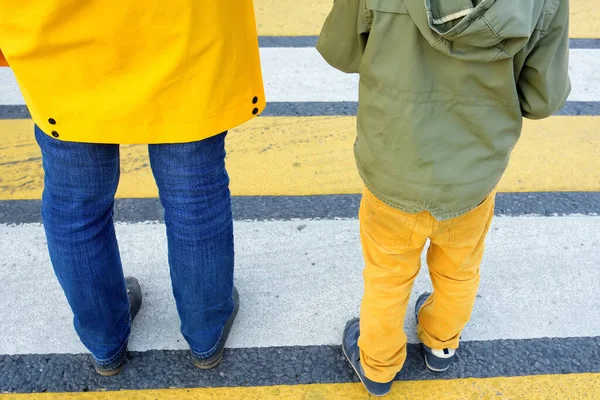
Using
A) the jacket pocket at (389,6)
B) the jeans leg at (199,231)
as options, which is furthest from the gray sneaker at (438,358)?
the jacket pocket at (389,6)

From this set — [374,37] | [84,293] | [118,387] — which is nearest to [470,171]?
[374,37]

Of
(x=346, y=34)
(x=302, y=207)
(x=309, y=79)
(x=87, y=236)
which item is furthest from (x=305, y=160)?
(x=346, y=34)

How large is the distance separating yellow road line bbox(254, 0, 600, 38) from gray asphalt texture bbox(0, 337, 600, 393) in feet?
8.71

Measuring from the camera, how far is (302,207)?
2846mm

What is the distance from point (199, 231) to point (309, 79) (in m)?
2.16

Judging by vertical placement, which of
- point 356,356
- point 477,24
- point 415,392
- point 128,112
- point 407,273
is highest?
point 477,24

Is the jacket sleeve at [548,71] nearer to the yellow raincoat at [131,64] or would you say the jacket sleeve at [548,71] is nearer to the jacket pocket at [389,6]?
the jacket pocket at [389,6]

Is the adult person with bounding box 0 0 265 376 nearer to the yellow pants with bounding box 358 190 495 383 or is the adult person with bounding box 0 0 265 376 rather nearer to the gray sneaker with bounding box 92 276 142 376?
the gray sneaker with bounding box 92 276 142 376

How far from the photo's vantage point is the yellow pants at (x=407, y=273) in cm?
165

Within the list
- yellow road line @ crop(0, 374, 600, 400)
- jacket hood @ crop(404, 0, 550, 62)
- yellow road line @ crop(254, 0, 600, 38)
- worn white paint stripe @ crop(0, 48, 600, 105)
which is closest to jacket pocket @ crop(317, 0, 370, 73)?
jacket hood @ crop(404, 0, 550, 62)

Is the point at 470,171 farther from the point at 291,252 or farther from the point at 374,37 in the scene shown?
the point at 291,252

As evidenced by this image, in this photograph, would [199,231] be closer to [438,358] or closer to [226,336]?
[226,336]

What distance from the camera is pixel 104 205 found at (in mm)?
1734

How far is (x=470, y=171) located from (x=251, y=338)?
1.16 m
